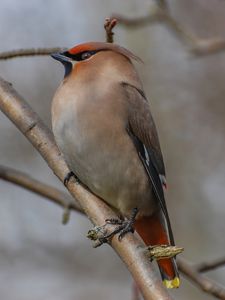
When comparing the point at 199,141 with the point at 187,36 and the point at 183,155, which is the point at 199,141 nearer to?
the point at 183,155

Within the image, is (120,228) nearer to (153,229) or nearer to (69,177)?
(69,177)

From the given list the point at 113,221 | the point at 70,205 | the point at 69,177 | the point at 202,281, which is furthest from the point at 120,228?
the point at 70,205

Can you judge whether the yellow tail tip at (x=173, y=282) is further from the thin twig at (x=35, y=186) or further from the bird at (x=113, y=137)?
the thin twig at (x=35, y=186)

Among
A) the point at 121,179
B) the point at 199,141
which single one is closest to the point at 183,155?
the point at 199,141

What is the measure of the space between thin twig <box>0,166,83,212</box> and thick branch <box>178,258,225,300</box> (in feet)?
2.19

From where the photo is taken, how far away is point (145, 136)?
461cm

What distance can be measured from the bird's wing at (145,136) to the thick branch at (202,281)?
0.15 meters

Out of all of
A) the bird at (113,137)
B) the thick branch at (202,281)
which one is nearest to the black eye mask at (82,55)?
the bird at (113,137)

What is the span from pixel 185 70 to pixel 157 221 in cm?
353

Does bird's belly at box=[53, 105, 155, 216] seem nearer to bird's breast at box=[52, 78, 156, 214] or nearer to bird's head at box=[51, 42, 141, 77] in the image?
bird's breast at box=[52, 78, 156, 214]

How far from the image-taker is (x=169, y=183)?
7734 mm

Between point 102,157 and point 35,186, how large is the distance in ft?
1.85

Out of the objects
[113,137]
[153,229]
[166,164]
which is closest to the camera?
[113,137]

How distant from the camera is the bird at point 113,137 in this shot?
4.32 m
